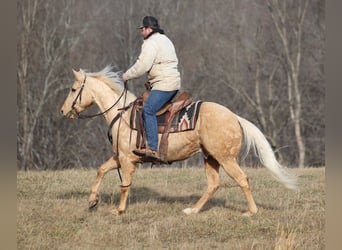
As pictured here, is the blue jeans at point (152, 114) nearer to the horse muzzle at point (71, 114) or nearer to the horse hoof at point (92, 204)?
the horse hoof at point (92, 204)

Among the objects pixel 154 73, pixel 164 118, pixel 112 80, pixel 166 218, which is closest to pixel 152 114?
pixel 164 118

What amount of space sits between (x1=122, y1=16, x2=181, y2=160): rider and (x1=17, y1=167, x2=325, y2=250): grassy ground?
90cm

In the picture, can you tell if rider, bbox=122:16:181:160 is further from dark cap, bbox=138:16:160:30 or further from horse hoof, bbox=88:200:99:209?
horse hoof, bbox=88:200:99:209

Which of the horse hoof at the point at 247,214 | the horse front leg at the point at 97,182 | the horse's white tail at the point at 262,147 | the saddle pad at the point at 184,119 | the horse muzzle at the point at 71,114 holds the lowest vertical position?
the horse hoof at the point at 247,214

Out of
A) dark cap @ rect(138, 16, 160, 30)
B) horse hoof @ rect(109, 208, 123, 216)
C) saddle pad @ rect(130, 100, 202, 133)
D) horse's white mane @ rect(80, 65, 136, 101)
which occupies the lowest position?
horse hoof @ rect(109, 208, 123, 216)

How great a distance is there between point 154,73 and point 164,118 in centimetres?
57

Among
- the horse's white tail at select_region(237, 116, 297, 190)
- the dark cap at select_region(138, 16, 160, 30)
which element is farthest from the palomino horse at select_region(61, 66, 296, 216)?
the dark cap at select_region(138, 16, 160, 30)

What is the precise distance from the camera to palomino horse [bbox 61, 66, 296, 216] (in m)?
6.52

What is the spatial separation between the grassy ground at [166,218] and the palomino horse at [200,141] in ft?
1.07

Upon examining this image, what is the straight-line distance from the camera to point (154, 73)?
261 inches

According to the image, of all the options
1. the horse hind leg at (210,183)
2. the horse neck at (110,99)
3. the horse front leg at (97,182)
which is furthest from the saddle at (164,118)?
the horse hind leg at (210,183)

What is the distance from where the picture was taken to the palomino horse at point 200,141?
21.4ft

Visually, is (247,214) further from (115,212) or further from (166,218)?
(115,212)

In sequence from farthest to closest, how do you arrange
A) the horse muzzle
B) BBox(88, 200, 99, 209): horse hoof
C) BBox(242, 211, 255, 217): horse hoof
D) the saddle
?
the horse muzzle → BBox(88, 200, 99, 209): horse hoof → the saddle → BBox(242, 211, 255, 217): horse hoof
